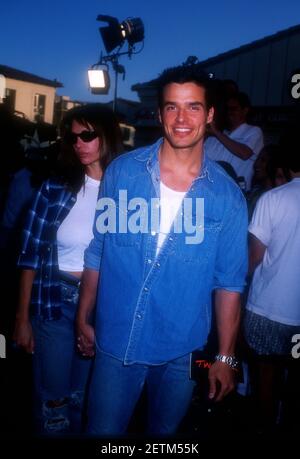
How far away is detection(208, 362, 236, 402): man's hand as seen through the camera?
6.19ft

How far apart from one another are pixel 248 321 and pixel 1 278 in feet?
5.85

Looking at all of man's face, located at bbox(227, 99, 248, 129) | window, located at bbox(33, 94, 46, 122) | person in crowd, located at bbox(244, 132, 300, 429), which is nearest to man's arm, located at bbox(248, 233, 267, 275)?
person in crowd, located at bbox(244, 132, 300, 429)

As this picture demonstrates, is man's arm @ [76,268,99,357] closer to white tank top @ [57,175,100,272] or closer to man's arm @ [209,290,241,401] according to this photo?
white tank top @ [57,175,100,272]

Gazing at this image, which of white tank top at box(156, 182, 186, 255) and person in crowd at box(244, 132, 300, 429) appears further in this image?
person in crowd at box(244, 132, 300, 429)

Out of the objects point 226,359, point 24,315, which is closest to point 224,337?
point 226,359

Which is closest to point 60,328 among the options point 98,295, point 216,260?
point 98,295

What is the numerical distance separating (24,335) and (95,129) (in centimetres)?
118

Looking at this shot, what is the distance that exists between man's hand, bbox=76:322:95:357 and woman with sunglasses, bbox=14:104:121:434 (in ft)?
0.60

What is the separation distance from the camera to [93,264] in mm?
1933

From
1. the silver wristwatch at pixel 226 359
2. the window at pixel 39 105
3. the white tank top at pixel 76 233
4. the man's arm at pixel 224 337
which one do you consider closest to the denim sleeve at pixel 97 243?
the white tank top at pixel 76 233

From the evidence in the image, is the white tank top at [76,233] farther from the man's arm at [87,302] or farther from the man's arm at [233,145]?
the man's arm at [233,145]

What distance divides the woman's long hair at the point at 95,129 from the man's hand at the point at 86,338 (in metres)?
0.76

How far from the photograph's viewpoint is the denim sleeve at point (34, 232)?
207cm
